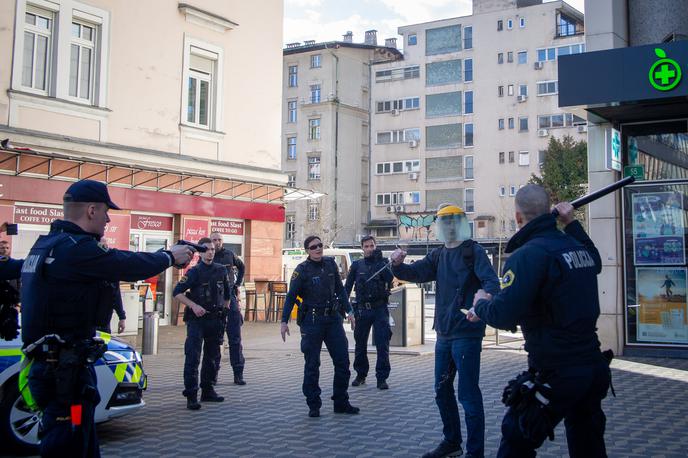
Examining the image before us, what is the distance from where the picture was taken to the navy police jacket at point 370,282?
10680 millimetres

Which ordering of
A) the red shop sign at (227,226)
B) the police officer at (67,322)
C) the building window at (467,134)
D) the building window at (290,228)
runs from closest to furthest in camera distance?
the police officer at (67,322) < the red shop sign at (227,226) < the building window at (467,134) < the building window at (290,228)

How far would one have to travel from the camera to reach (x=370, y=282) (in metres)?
10.6

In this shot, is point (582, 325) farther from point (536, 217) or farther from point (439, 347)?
point (439, 347)

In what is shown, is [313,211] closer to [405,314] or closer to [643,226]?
[405,314]

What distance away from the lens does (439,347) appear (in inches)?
257

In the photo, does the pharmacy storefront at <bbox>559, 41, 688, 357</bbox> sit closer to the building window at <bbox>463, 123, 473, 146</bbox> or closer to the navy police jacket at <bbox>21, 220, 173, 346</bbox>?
the navy police jacket at <bbox>21, 220, 173, 346</bbox>

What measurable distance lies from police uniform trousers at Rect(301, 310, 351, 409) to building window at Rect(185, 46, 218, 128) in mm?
13684

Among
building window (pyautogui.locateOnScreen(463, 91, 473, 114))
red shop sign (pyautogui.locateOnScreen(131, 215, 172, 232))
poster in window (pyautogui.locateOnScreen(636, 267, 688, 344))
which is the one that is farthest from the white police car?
building window (pyautogui.locateOnScreen(463, 91, 473, 114))

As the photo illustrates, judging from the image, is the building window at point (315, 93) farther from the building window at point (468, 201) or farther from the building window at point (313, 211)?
the building window at point (468, 201)

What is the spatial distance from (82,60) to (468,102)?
4129 cm

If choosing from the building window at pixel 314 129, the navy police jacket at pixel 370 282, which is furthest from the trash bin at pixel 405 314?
the building window at pixel 314 129

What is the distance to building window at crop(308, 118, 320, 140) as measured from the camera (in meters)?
59.5

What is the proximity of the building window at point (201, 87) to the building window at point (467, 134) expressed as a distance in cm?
3654

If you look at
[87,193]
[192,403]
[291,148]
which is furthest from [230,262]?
[291,148]
